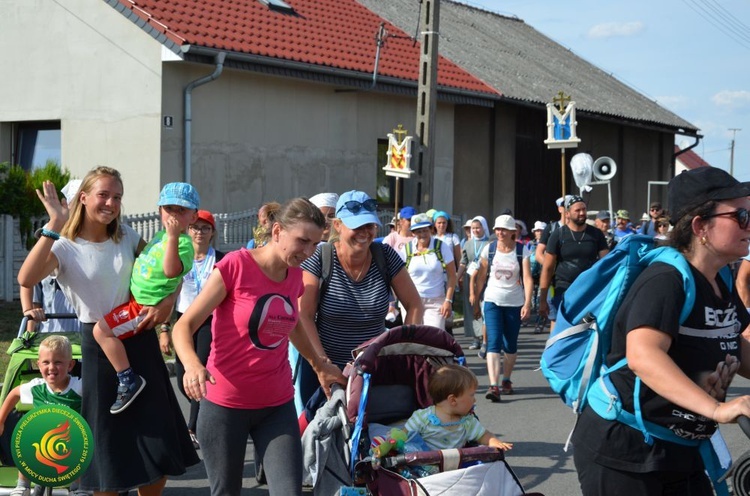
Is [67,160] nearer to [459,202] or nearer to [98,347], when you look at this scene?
[459,202]

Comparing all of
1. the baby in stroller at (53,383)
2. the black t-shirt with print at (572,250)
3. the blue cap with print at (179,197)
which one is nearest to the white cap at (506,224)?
the black t-shirt with print at (572,250)

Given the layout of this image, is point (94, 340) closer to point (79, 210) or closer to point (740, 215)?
point (79, 210)

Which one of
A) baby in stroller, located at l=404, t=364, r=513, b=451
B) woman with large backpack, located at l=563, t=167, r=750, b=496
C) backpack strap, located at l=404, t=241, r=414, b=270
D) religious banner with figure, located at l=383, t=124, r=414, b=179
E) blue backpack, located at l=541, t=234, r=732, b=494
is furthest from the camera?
religious banner with figure, located at l=383, t=124, r=414, b=179

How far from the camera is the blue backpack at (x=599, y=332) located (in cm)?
365

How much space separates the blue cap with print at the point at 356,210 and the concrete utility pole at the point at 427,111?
12389mm

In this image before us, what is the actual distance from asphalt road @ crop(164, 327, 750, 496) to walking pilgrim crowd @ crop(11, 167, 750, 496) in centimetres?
90

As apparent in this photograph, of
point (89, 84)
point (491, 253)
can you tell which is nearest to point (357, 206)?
point (491, 253)

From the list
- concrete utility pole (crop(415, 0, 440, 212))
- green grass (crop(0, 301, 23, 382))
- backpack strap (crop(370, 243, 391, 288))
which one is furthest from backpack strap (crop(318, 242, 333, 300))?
concrete utility pole (crop(415, 0, 440, 212))

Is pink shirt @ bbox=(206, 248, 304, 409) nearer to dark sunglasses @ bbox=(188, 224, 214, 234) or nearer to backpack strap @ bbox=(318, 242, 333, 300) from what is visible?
backpack strap @ bbox=(318, 242, 333, 300)

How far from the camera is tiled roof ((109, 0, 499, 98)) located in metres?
19.2

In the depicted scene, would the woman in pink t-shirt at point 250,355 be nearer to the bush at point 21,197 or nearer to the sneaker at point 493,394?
the sneaker at point 493,394

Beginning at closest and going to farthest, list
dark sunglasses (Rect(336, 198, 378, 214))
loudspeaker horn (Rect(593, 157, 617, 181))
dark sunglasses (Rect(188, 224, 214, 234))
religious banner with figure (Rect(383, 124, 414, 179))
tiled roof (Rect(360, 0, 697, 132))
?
1. dark sunglasses (Rect(336, 198, 378, 214))
2. dark sunglasses (Rect(188, 224, 214, 234))
3. religious banner with figure (Rect(383, 124, 414, 179))
4. loudspeaker horn (Rect(593, 157, 617, 181))
5. tiled roof (Rect(360, 0, 697, 132))

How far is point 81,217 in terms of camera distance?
5.38 metres

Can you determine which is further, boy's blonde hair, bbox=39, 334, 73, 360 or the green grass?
the green grass
